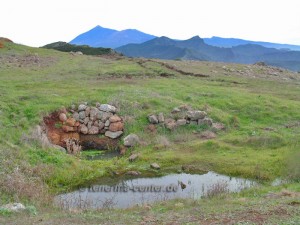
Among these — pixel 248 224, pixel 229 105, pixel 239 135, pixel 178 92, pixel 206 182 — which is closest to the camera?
pixel 248 224

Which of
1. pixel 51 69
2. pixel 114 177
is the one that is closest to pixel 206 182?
pixel 114 177

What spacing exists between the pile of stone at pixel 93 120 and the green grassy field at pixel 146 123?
877mm

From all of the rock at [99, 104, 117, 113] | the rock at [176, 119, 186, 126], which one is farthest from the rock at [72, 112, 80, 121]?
the rock at [176, 119, 186, 126]

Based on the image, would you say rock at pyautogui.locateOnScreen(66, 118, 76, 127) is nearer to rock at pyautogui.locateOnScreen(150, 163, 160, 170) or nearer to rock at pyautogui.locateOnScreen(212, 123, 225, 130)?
rock at pyautogui.locateOnScreen(150, 163, 160, 170)

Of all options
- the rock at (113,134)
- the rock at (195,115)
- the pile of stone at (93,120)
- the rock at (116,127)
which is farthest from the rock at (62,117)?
the rock at (195,115)

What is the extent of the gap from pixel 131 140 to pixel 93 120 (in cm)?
401

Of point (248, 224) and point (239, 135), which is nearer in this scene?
point (248, 224)

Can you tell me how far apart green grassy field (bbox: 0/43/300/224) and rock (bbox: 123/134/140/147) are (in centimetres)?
61

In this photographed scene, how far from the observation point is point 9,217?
1331 cm

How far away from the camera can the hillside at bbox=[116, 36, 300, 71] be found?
157 meters

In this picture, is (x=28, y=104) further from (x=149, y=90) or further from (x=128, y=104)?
(x=149, y=90)

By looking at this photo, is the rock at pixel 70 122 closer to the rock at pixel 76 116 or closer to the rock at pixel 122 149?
the rock at pixel 76 116

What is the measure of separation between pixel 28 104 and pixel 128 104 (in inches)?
311

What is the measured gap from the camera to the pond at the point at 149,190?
58.9 ft
